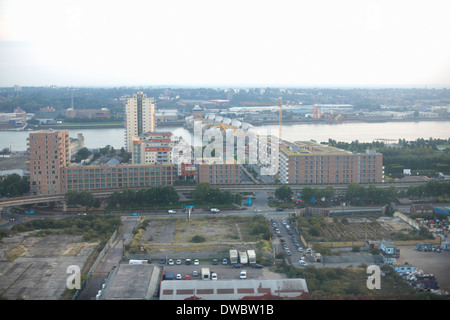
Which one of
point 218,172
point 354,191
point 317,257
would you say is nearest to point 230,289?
point 317,257

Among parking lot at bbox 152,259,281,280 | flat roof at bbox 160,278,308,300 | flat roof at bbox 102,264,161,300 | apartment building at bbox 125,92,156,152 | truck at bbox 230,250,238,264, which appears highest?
apartment building at bbox 125,92,156,152

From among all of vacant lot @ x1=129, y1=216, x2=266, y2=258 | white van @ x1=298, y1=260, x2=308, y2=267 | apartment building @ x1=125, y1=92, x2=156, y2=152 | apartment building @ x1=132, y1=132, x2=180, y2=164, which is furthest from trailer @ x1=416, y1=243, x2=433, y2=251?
apartment building @ x1=125, y1=92, x2=156, y2=152

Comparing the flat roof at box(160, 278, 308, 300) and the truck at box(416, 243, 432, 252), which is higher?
the flat roof at box(160, 278, 308, 300)

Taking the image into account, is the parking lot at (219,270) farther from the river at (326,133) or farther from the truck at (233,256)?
the river at (326,133)

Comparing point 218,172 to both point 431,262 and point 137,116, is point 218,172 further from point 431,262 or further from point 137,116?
point 137,116

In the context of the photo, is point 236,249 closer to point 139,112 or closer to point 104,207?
point 104,207

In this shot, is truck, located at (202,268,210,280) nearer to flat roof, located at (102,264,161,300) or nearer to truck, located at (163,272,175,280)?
truck, located at (163,272,175,280)
